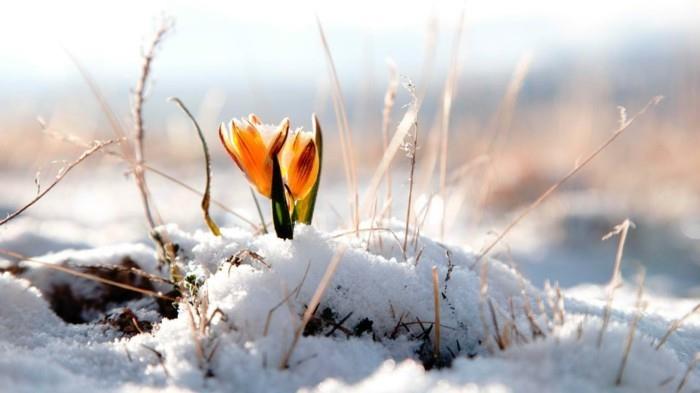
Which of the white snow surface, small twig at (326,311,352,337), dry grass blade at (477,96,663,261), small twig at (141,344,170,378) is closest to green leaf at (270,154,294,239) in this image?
the white snow surface

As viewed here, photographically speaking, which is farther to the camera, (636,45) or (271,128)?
(636,45)

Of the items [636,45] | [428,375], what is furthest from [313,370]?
[636,45]

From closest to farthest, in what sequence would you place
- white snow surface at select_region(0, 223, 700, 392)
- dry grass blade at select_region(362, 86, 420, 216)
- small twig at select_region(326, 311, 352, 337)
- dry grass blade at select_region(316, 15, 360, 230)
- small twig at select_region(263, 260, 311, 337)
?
white snow surface at select_region(0, 223, 700, 392) < small twig at select_region(263, 260, 311, 337) < small twig at select_region(326, 311, 352, 337) < dry grass blade at select_region(362, 86, 420, 216) < dry grass blade at select_region(316, 15, 360, 230)

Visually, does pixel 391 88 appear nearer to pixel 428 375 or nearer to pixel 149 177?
pixel 428 375

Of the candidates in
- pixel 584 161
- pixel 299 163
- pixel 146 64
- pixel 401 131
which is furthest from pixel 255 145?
pixel 584 161

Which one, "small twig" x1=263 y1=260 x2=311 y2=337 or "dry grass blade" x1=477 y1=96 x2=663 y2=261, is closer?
"small twig" x1=263 y1=260 x2=311 y2=337

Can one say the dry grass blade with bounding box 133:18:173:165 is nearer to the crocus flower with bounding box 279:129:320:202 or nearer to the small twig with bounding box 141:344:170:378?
the crocus flower with bounding box 279:129:320:202

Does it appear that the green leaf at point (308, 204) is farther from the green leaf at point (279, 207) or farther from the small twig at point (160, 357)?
the small twig at point (160, 357)
